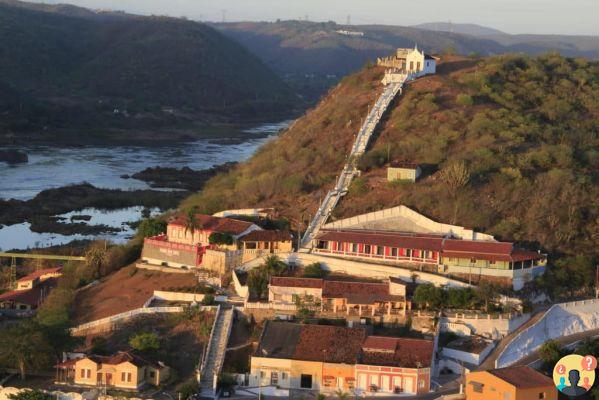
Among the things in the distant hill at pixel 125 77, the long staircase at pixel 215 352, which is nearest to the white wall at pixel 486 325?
the long staircase at pixel 215 352

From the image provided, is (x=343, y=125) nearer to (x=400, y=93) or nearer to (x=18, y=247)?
(x=400, y=93)

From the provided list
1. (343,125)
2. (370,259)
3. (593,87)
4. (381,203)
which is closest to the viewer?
(370,259)

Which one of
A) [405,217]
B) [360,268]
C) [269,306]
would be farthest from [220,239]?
[405,217]

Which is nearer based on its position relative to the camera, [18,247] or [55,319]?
[55,319]

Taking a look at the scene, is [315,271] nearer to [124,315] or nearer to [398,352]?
[124,315]

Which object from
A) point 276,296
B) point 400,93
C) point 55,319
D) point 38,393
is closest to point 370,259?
point 276,296

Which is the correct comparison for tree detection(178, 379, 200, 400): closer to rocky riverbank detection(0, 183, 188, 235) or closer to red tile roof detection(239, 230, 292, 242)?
red tile roof detection(239, 230, 292, 242)

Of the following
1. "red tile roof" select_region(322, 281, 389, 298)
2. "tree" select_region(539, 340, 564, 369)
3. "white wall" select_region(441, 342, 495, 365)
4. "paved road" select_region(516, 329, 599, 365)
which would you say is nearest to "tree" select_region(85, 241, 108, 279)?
"red tile roof" select_region(322, 281, 389, 298)
